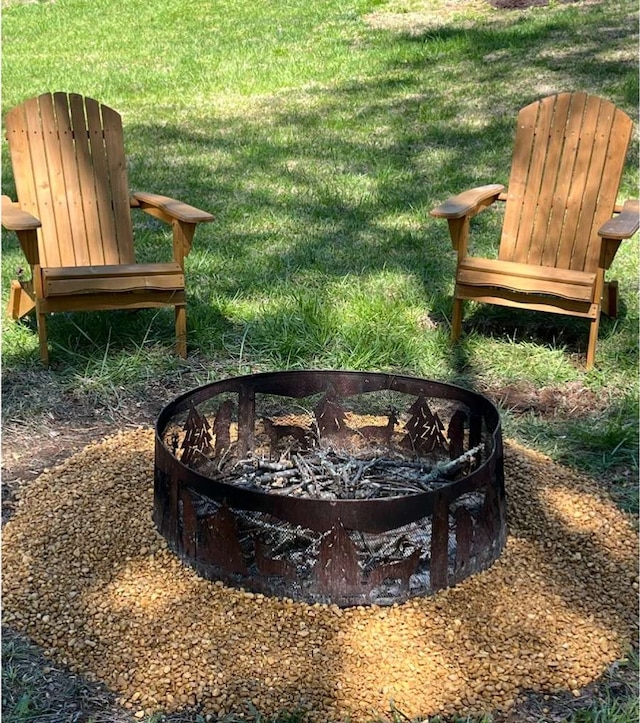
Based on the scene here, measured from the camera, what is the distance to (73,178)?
4.32 metres

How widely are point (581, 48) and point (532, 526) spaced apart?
23.9ft

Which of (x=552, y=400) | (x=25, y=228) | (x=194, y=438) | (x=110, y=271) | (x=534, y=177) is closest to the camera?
(x=194, y=438)

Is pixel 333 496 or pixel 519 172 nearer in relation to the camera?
pixel 333 496

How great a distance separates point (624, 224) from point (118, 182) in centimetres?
233

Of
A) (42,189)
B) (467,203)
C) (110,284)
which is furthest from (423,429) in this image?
(42,189)

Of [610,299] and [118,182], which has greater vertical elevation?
[118,182]

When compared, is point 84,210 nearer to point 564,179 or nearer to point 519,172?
point 519,172

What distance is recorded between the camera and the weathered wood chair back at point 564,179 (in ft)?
14.0

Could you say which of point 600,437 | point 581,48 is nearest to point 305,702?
point 600,437

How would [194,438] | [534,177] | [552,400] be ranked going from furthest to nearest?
[534,177], [552,400], [194,438]

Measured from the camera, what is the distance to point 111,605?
2.50 metres

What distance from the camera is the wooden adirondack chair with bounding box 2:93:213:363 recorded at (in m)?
3.96

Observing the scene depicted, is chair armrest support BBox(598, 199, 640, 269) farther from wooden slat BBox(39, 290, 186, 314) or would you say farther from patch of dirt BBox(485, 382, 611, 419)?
wooden slat BBox(39, 290, 186, 314)

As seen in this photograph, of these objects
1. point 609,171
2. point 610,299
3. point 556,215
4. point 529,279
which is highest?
point 609,171
